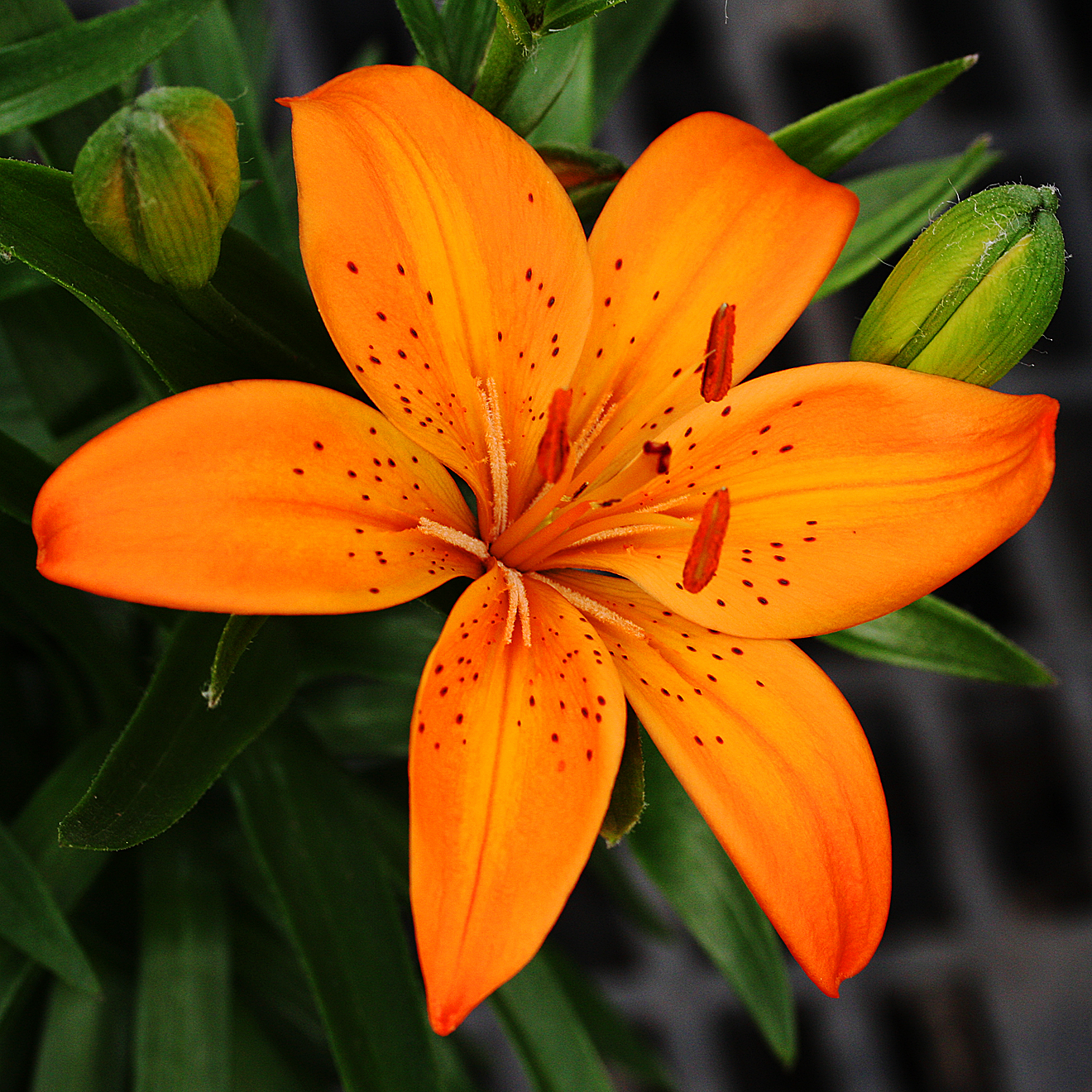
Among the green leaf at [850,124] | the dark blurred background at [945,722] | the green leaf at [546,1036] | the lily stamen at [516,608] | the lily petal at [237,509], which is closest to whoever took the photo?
the lily petal at [237,509]

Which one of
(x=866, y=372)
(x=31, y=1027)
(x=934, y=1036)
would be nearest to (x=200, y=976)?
(x=31, y=1027)

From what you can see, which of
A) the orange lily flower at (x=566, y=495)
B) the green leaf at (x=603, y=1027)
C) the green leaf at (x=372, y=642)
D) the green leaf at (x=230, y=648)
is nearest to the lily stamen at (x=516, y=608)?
the orange lily flower at (x=566, y=495)

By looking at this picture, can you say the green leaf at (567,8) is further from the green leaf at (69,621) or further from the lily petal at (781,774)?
the green leaf at (69,621)

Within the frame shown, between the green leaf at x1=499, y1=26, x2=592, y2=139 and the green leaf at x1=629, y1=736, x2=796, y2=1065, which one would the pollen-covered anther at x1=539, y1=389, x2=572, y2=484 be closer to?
the green leaf at x1=499, y1=26, x2=592, y2=139

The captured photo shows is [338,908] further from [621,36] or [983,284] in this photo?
[621,36]

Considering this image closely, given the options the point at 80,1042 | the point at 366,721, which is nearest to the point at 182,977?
the point at 80,1042

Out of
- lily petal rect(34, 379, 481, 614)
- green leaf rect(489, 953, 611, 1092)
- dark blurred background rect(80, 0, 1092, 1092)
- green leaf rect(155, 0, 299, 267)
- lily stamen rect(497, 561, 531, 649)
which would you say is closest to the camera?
lily petal rect(34, 379, 481, 614)

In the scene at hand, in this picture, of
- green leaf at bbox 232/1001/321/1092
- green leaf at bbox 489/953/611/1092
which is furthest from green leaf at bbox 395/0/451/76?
green leaf at bbox 232/1001/321/1092
